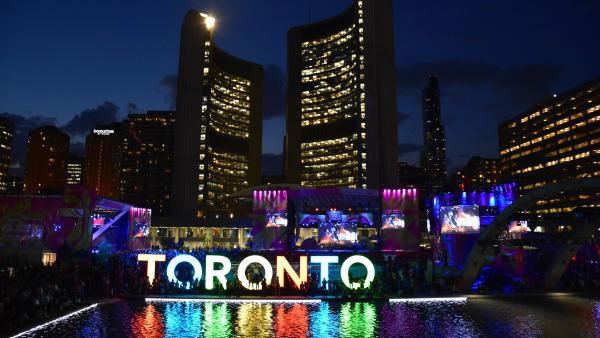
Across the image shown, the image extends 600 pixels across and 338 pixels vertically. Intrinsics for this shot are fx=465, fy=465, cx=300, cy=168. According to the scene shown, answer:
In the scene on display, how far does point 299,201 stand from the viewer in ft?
192

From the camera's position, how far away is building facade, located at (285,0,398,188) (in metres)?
97.4

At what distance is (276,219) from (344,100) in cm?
8643

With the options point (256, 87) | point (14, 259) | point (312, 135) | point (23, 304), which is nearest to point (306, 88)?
point (312, 135)

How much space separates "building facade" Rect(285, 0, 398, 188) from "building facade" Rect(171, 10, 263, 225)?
21119 millimetres

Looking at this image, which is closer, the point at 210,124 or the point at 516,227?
the point at 516,227

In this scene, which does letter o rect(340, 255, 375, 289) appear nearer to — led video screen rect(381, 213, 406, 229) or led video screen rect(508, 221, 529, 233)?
led video screen rect(508, 221, 529, 233)

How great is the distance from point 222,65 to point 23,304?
13779 cm

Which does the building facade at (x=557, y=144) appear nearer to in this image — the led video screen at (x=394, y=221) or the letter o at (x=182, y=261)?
the led video screen at (x=394, y=221)

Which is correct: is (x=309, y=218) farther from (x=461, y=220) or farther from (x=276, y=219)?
(x=461, y=220)

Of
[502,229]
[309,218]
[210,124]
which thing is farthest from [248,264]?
[210,124]

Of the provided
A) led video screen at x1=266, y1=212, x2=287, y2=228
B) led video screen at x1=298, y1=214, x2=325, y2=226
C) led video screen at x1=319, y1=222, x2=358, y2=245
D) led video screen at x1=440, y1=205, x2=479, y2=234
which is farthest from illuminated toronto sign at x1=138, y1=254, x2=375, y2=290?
led video screen at x1=298, y1=214, x2=325, y2=226

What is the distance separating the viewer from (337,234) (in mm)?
58438

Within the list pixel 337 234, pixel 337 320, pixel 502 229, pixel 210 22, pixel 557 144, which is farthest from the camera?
pixel 557 144

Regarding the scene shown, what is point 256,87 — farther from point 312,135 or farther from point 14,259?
point 14,259
